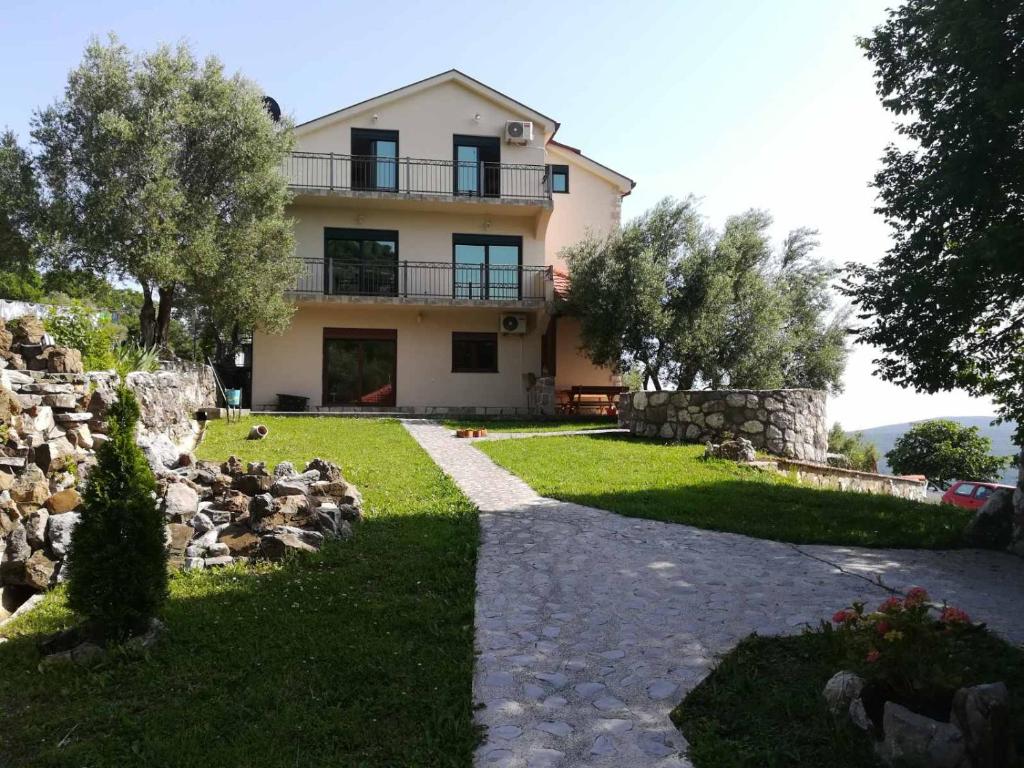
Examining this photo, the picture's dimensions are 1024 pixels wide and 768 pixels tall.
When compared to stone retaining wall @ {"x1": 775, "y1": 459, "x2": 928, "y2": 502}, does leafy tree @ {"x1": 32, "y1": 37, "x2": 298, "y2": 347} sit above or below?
above

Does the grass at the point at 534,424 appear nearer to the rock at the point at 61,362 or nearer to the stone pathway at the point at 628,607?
the stone pathway at the point at 628,607

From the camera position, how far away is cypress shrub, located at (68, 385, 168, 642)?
12.7 ft

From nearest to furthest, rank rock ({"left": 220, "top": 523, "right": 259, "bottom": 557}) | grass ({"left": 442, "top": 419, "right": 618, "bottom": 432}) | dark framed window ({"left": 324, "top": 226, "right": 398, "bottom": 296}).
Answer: rock ({"left": 220, "top": 523, "right": 259, "bottom": 557}) < grass ({"left": 442, "top": 419, "right": 618, "bottom": 432}) < dark framed window ({"left": 324, "top": 226, "right": 398, "bottom": 296})

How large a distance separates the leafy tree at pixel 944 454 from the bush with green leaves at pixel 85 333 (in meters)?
26.7

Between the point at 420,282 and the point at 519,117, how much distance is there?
635cm

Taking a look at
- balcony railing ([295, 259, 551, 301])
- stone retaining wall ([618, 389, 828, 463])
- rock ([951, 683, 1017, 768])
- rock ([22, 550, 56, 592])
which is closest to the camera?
rock ([951, 683, 1017, 768])

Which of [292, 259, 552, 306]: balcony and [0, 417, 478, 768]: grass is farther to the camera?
[292, 259, 552, 306]: balcony

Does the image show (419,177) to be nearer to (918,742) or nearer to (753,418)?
(753,418)

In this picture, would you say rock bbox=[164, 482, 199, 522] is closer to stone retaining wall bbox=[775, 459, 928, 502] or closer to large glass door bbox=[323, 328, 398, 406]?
stone retaining wall bbox=[775, 459, 928, 502]

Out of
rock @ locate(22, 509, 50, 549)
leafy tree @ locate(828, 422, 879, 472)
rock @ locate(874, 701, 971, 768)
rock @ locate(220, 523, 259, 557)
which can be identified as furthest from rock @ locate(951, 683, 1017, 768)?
leafy tree @ locate(828, 422, 879, 472)

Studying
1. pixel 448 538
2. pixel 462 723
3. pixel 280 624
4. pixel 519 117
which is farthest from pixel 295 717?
pixel 519 117

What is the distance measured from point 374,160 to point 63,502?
56.3 feet

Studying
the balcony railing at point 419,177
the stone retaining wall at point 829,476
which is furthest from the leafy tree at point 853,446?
the balcony railing at point 419,177

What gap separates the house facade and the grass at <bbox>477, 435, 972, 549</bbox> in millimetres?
9501
